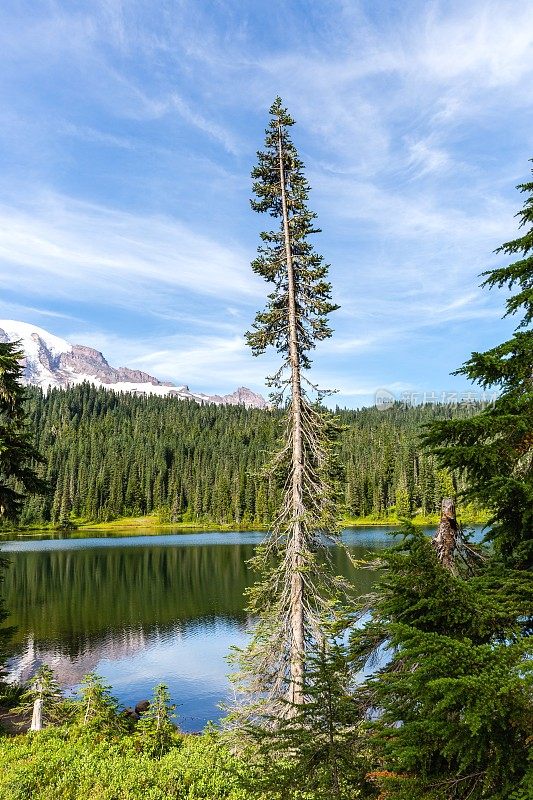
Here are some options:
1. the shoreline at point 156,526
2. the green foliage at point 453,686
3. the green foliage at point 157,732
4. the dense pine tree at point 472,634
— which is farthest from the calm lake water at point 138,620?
the shoreline at point 156,526

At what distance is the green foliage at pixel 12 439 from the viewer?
672 inches

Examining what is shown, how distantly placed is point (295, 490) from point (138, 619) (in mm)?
33042

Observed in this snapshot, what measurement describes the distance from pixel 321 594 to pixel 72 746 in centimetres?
802

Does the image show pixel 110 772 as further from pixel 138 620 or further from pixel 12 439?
pixel 138 620

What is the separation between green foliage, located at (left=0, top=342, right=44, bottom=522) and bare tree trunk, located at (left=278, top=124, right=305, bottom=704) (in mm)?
8944

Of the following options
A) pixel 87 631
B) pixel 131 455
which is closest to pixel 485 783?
pixel 87 631

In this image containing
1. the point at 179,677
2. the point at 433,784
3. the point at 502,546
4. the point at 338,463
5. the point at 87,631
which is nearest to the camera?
the point at 433,784

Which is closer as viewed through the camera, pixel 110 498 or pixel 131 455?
pixel 110 498

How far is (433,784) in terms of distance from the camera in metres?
3.99

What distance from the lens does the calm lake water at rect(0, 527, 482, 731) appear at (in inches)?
1154

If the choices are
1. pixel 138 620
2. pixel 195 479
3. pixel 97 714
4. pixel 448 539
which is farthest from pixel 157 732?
pixel 195 479

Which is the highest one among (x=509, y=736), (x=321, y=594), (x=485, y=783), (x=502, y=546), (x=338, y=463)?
(x=338, y=463)

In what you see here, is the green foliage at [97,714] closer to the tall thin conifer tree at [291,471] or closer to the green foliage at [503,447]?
the tall thin conifer tree at [291,471]

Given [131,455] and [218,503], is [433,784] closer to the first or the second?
[218,503]
